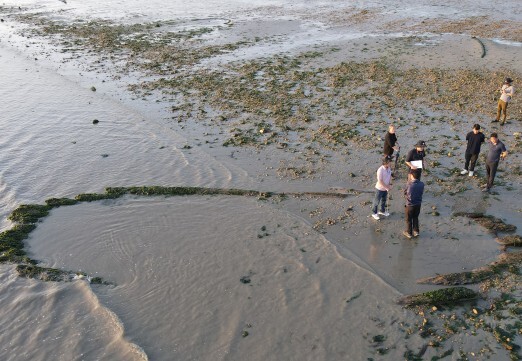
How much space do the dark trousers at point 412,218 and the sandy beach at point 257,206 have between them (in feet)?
1.15

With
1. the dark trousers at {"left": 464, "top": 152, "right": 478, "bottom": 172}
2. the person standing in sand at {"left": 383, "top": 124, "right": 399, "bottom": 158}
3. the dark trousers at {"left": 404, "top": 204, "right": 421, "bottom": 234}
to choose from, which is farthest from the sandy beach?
the person standing in sand at {"left": 383, "top": 124, "right": 399, "bottom": 158}

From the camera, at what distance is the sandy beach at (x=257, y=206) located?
8.55 meters

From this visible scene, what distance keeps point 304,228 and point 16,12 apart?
5118 cm

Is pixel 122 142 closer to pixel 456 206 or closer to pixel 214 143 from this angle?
pixel 214 143

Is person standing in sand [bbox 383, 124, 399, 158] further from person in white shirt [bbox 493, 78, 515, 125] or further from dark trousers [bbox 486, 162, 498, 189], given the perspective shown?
person in white shirt [bbox 493, 78, 515, 125]

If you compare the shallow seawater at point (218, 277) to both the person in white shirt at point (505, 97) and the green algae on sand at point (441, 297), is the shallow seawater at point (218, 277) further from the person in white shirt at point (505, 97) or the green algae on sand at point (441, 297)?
the person in white shirt at point (505, 97)

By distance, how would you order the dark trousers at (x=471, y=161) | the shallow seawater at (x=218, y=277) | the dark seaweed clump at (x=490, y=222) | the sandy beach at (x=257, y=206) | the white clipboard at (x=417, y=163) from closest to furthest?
the shallow seawater at (x=218, y=277) < the sandy beach at (x=257, y=206) < the dark seaweed clump at (x=490, y=222) < the white clipboard at (x=417, y=163) < the dark trousers at (x=471, y=161)

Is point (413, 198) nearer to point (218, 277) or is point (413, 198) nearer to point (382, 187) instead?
point (382, 187)

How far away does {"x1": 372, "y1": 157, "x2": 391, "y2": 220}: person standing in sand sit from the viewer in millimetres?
11237

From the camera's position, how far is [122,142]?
1730 centimetres

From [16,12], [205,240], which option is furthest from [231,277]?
[16,12]

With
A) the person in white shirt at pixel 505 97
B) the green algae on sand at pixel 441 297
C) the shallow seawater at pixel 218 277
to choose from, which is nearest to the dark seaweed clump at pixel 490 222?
the green algae on sand at pixel 441 297

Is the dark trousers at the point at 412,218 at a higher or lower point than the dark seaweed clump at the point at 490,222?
higher

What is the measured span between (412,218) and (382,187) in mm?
1115
